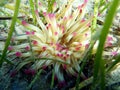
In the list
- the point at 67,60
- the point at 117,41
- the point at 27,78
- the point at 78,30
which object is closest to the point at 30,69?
the point at 27,78

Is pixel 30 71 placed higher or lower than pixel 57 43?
lower

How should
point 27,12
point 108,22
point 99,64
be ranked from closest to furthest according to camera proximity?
point 108,22, point 99,64, point 27,12

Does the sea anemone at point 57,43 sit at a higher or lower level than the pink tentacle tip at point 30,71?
higher

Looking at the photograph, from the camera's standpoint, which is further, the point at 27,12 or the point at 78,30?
the point at 27,12

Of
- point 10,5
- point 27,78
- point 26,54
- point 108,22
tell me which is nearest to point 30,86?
point 27,78

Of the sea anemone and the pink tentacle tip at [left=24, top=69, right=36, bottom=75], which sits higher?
the sea anemone

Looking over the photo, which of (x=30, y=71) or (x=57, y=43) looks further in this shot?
(x=57, y=43)

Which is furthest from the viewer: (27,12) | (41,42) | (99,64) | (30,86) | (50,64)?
(27,12)

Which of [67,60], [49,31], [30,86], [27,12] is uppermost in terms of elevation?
[27,12]

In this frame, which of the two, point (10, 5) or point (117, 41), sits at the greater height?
point (10, 5)

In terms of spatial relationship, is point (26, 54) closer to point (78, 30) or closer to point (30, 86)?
point (30, 86)
